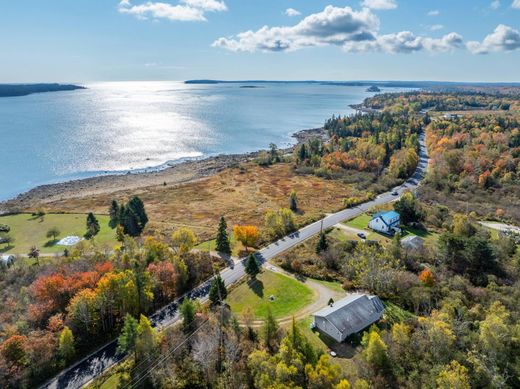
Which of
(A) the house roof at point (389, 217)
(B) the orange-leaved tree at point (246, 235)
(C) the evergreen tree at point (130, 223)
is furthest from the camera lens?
(C) the evergreen tree at point (130, 223)

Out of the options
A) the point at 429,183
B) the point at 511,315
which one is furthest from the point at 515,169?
the point at 511,315

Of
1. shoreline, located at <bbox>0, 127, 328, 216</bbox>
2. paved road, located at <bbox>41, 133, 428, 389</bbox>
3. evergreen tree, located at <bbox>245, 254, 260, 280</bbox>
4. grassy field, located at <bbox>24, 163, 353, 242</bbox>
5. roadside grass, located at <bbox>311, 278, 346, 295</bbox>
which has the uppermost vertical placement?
evergreen tree, located at <bbox>245, 254, 260, 280</bbox>

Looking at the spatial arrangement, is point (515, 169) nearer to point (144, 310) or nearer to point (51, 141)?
point (144, 310)

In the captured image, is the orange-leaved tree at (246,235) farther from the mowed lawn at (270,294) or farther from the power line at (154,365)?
the power line at (154,365)

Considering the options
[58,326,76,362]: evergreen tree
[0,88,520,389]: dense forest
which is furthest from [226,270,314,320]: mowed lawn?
[58,326,76,362]: evergreen tree

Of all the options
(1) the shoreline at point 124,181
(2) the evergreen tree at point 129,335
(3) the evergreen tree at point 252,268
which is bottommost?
(1) the shoreline at point 124,181

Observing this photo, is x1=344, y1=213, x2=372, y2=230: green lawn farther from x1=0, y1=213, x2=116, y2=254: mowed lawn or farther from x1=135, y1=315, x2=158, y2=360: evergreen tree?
x1=0, y1=213, x2=116, y2=254: mowed lawn

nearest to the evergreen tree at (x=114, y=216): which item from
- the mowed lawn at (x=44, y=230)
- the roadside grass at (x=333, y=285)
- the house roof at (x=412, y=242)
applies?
the mowed lawn at (x=44, y=230)
